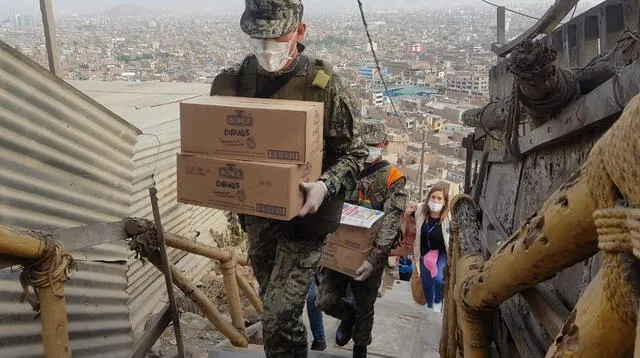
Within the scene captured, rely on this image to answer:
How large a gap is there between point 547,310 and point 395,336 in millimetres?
2572

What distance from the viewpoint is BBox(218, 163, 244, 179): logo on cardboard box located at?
2.19 meters

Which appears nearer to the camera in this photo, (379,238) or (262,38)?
(262,38)

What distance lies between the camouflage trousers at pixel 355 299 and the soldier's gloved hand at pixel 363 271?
0.06 meters

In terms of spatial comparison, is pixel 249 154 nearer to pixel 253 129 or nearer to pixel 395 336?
pixel 253 129

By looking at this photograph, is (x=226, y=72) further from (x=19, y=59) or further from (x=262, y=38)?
(x=19, y=59)

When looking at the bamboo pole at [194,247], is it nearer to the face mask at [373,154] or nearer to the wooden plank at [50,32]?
the face mask at [373,154]

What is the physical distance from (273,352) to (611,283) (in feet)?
6.27

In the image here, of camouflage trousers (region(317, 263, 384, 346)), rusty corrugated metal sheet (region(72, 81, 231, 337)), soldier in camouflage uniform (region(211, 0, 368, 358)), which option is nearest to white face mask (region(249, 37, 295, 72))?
soldier in camouflage uniform (region(211, 0, 368, 358))

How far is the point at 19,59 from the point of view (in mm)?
2771

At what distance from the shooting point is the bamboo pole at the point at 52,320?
2057mm

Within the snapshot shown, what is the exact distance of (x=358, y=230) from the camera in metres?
3.38

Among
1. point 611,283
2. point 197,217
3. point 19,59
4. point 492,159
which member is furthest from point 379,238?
point 197,217

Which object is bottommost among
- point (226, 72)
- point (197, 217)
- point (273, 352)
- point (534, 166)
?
point (197, 217)

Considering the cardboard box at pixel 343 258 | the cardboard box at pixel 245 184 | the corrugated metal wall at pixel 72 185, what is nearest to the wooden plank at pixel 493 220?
the cardboard box at pixel 343 258
